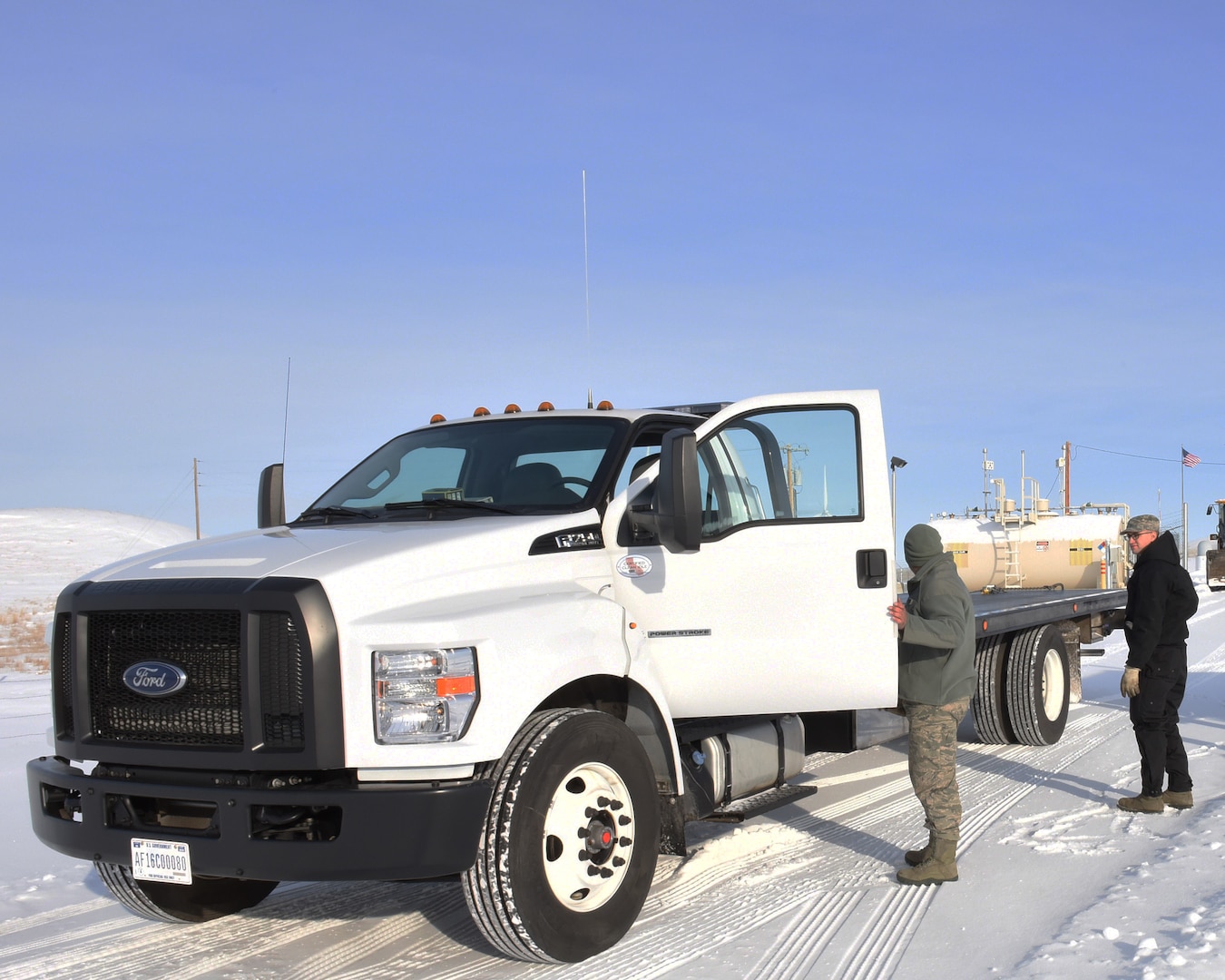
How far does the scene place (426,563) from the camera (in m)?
4.61

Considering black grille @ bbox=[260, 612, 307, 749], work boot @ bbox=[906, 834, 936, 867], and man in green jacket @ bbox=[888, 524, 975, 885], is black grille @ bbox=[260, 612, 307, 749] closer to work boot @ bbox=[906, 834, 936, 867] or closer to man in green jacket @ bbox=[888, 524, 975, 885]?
man in green jacket @ bbox=[888, 524, 975, 885]

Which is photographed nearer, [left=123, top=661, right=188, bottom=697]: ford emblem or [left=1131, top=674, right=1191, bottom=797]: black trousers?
[left=123, top=661, right=188, bottom=697]: ford emblem

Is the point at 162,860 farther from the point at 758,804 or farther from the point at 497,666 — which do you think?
the point at 758,804

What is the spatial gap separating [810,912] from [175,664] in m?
2.90

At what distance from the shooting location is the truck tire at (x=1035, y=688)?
9445 millimetres

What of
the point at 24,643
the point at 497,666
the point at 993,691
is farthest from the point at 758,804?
the point at 24,643

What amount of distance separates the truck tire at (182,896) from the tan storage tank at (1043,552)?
13.9 metres

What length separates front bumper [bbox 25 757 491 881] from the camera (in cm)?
406

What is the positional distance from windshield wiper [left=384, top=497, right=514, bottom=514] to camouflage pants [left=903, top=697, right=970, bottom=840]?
226 centimetres

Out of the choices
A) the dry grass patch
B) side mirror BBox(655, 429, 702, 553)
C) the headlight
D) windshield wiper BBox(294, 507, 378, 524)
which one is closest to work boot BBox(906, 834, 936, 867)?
side mirror BBox(655, 429, 702, 553)

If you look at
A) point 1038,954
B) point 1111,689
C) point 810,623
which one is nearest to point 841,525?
point 810,623

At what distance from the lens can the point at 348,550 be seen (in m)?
4.58

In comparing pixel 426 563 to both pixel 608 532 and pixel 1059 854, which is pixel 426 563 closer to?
pixel 608 532

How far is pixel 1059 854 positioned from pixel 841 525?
86.7 inches
